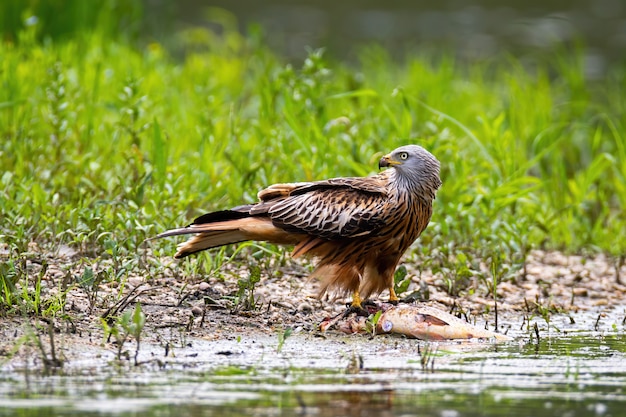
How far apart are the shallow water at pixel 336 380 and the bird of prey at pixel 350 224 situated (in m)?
0.49

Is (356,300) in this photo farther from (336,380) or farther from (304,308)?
(336,380)

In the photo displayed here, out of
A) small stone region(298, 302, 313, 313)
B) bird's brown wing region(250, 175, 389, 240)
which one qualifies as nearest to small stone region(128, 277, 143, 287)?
bird's brown wing region(250, 175, 389, 240)

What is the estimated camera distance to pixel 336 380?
4613 millimetres

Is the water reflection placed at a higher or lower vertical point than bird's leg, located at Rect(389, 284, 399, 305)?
higher

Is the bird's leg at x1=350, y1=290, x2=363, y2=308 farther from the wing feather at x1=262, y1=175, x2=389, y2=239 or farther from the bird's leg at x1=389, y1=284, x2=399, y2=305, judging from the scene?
the wing feather at x1=262, y1=175, x2=389, y2=239

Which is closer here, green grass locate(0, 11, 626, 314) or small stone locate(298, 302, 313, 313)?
small stone locate(298, 302, 313, 313)

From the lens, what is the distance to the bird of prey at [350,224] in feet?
19.8

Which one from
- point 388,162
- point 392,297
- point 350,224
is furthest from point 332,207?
point 392,297

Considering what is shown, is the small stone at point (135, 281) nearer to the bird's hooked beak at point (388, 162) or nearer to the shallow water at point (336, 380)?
the shallow water at point (336, 380)

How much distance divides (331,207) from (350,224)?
193mm

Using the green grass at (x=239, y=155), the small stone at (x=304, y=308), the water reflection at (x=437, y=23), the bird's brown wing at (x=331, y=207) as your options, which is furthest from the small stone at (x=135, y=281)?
the water reflection at (x=437, y=23)

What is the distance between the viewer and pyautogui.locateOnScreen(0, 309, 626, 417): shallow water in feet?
13.4

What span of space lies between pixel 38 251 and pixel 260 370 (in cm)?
221

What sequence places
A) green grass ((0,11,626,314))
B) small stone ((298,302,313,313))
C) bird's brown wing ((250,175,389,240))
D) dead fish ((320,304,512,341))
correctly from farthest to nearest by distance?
green grass ((0,11,626,314)) → small stone ((298,302,313,313)) → bird's brown wing ((250,175,389,240)) → dead fish ((320,304,512,341))
